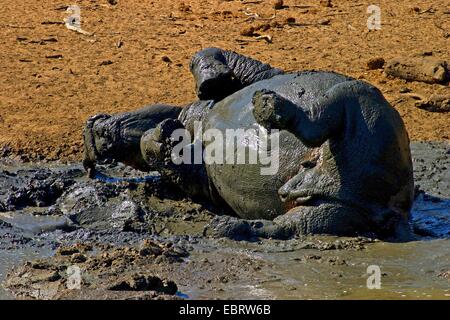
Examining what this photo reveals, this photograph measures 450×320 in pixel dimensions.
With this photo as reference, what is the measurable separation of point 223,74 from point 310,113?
1323 mm

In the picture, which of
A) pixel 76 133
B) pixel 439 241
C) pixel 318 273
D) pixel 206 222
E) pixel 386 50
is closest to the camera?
pixel 318 273

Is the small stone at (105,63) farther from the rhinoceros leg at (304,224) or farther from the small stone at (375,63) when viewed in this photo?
the rhinoceros leg at (304,224)

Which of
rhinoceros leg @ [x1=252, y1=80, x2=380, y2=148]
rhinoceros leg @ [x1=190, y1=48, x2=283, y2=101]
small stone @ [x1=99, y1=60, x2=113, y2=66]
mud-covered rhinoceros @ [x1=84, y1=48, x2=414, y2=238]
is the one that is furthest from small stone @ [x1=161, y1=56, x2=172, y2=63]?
rhinoceros leg @ [x1=252, y1=80, x2=380, y2=148]

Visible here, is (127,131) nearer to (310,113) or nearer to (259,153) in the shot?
(259,153)

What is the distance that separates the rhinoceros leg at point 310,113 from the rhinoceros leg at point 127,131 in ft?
5.13

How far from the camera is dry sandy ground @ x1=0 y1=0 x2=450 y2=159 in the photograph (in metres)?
10.6

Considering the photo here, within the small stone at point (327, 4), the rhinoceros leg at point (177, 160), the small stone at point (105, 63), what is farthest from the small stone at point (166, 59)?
the rhinoceros leg at point (177, 160)

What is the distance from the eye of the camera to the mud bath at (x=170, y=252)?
19.4 ft

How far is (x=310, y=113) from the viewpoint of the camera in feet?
21.1

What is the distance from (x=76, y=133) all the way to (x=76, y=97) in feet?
3.32

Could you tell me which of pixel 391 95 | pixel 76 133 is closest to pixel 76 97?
pixel 76 133

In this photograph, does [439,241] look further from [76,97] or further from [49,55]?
[49,55]

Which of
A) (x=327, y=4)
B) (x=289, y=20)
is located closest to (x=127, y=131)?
(x=289, y=20)

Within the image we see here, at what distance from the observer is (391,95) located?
10.8m
